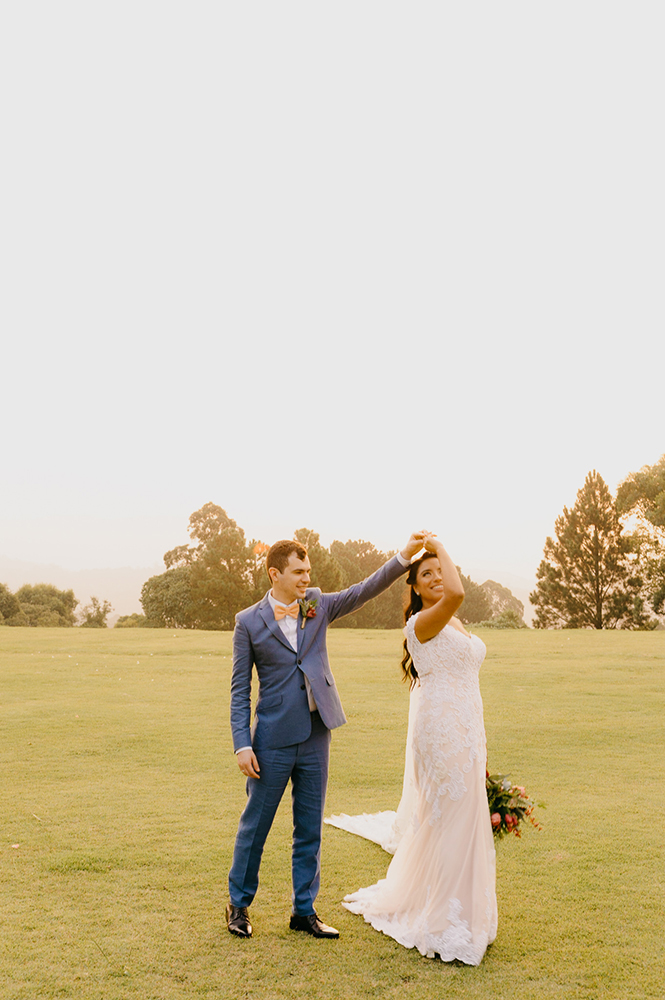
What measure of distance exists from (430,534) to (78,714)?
9901 millimetres

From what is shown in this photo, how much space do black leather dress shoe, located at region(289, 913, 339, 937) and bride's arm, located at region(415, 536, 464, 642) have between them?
200 centimetres

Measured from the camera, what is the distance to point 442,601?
5.05 m

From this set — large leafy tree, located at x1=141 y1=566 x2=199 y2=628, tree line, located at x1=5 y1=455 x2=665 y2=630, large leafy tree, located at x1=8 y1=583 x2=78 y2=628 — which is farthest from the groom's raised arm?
large leafy tree, located at x1=141 y1=566 x2=199 y2=628

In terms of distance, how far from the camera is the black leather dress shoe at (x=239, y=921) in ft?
17.2

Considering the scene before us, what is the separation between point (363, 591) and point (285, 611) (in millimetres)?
557

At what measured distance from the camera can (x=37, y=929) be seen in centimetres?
539

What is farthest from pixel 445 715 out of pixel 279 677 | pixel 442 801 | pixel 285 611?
pixel 285 611

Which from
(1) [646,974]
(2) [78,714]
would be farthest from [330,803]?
(2) [78,714]

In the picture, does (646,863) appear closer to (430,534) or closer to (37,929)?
(430,534)

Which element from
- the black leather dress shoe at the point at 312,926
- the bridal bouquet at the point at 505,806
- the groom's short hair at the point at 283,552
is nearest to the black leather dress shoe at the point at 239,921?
the black leather dress shoe at the point at 312,926

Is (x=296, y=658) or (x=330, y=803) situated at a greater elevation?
(x=296, y=658)

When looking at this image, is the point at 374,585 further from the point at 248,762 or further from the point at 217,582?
the point at 217,582

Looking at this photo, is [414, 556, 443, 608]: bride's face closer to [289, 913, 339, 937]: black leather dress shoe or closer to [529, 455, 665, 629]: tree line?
[289, 913, 339, 937]: black leather dress shoe

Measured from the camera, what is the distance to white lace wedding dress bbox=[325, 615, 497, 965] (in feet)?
16.5
